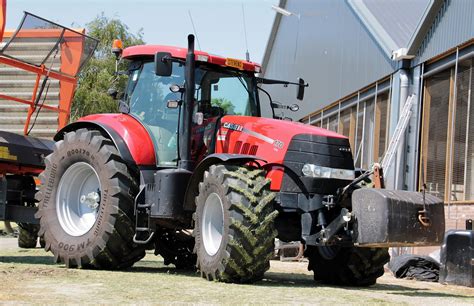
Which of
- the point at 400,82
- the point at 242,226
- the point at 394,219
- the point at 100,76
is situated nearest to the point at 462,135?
the point at 400,82

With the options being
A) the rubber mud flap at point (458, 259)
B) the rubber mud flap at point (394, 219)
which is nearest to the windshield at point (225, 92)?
the rubber mud flap at point (394, 219)

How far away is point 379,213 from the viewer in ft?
27.1

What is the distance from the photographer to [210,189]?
8.93 meters

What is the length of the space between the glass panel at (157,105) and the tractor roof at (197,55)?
157mm

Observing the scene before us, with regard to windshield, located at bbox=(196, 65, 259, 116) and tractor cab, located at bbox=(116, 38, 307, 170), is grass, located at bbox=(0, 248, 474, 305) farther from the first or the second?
windshield, located at bbox=(196, 65, 259, 116)

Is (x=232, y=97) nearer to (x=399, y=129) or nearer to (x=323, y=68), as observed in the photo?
(x=399, y=129)

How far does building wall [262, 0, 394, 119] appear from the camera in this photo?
20.8 metres

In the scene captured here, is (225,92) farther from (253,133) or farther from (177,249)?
(177,249)

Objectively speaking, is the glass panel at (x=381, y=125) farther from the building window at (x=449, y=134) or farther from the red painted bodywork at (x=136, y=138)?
the red painted bodywork at (x=136, y=138)

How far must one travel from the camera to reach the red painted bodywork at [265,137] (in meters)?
9.16

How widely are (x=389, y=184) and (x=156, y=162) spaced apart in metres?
8.64

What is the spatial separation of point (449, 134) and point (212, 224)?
798 cm

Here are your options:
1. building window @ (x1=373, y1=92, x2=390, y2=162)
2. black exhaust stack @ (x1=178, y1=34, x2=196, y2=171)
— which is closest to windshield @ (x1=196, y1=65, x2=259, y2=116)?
black exhaust stack @ (x1=178, y1=34, x2=196, y2=171)

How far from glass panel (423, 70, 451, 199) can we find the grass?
578cm
